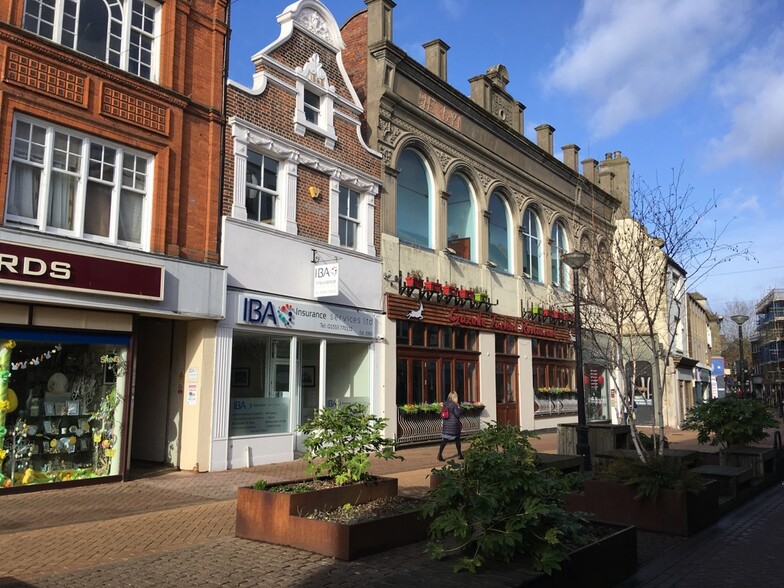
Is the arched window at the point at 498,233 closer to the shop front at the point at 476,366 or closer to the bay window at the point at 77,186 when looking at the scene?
the shop front at the point at 476,366

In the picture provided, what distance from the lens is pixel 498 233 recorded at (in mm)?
24422

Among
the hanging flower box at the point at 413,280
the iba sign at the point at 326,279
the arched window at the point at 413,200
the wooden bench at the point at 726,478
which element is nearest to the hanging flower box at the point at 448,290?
the hanging flower box at the point at 413,280

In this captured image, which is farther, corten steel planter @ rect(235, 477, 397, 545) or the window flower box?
the window flower box

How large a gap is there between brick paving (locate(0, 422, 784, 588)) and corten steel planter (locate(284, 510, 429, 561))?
100 millimetres

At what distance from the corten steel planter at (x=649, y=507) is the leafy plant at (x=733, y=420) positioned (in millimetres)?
5899

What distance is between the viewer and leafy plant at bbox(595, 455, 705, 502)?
8336mm

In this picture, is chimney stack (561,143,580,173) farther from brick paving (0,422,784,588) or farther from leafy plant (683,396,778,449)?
brick paving (0,422,784,588)

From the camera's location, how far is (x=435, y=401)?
64.4ft

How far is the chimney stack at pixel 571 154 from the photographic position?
30.9m

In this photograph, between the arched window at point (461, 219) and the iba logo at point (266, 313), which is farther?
the arched window at point (461, 219)

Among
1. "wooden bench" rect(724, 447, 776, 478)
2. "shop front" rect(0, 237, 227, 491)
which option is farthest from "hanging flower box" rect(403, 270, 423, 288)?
"wooden bench" rect(724, 447, 776, 478)

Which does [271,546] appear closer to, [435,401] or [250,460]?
[250,460]

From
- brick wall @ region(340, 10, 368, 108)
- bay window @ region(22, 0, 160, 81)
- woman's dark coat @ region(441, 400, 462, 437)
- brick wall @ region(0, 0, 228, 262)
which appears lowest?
woman's dark coat @ region(441, 400, 462, 437)

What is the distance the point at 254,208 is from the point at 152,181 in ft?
8.75
